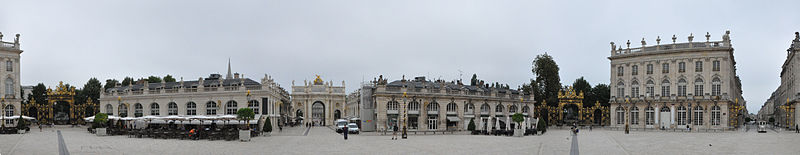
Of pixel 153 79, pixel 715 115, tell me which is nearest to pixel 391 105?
pixel 715 115

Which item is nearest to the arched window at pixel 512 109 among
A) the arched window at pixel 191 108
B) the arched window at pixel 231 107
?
the arched window at pixel 231 107

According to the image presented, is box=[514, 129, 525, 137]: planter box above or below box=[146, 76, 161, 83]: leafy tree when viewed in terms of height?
below

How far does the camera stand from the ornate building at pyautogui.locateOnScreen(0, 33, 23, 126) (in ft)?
212

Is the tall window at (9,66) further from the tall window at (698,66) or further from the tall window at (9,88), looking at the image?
the tall window at (698,66)

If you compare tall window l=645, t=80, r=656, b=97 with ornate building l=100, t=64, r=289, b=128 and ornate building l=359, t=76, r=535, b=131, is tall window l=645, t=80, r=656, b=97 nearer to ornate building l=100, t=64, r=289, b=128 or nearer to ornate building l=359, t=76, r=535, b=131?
ornate building l=359, t=76, r=535, b=131

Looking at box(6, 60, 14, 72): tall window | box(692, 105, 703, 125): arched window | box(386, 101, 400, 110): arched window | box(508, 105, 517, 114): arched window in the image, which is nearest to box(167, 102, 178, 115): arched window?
box(386, 101, 400, 110): arched window

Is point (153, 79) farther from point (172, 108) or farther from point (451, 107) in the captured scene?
point (451, 107)

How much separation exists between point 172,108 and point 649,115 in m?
48.9

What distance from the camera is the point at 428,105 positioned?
181 ft

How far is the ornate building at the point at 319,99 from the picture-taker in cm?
8481

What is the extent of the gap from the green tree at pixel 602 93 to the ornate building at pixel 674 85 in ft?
50.8

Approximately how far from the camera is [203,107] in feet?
184

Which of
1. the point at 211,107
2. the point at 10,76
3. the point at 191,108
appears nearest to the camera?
the point at 211,107

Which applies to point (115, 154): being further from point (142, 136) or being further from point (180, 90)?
point (180, 90)
